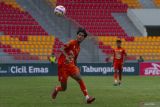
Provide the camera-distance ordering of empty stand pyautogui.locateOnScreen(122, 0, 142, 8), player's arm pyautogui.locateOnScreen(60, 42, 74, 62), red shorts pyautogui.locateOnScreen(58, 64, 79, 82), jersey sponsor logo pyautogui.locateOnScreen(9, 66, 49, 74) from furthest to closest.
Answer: empty stand pyautogui.locateOnScreen(122, 0, 142, 8) < jersey sponsor logo pyautogui.locateOnScreen(9, 66, 49, 74) < red shorts pyautogui.locateOnScreen(58, 64, 79, 82) < player's arm pyautogui.locateOnScreen(60, 42, 74, 62)

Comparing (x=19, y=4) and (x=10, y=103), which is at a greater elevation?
(x=19, y=4)

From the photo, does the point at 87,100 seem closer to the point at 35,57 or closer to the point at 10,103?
the point at 10,103

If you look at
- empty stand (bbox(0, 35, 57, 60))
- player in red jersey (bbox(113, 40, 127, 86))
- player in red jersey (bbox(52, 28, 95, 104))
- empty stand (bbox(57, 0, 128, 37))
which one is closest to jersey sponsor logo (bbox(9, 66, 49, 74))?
empty stand (bbox(0, 35, 57, 60))

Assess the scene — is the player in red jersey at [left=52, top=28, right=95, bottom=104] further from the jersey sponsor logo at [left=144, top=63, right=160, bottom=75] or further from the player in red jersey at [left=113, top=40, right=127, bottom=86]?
the jersey sponsor logo at [left=144, top=63, right=160, bottom=75]

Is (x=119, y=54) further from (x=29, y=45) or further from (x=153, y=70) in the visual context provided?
(x=29, y=45)

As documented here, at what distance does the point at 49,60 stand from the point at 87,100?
834 inches

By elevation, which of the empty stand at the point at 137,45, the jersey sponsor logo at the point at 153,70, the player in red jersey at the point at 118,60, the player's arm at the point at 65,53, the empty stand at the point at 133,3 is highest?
the empty stand at the point at 133,3

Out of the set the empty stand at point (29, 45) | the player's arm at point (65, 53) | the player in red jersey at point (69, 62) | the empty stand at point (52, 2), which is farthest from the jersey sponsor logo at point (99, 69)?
the player's arm at point (65, 53)

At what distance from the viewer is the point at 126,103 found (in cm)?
1457

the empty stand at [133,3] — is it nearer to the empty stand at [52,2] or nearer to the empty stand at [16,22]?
the empty stand at [52,2]

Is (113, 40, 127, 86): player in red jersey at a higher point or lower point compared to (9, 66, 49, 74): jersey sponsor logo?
higher

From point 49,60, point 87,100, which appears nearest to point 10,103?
point 87,100

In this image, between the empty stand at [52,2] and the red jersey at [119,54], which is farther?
the empty stand at [52,2]

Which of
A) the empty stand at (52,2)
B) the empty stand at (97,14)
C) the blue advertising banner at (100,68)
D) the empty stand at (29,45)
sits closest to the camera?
the blue advertising banner at (100,68)
